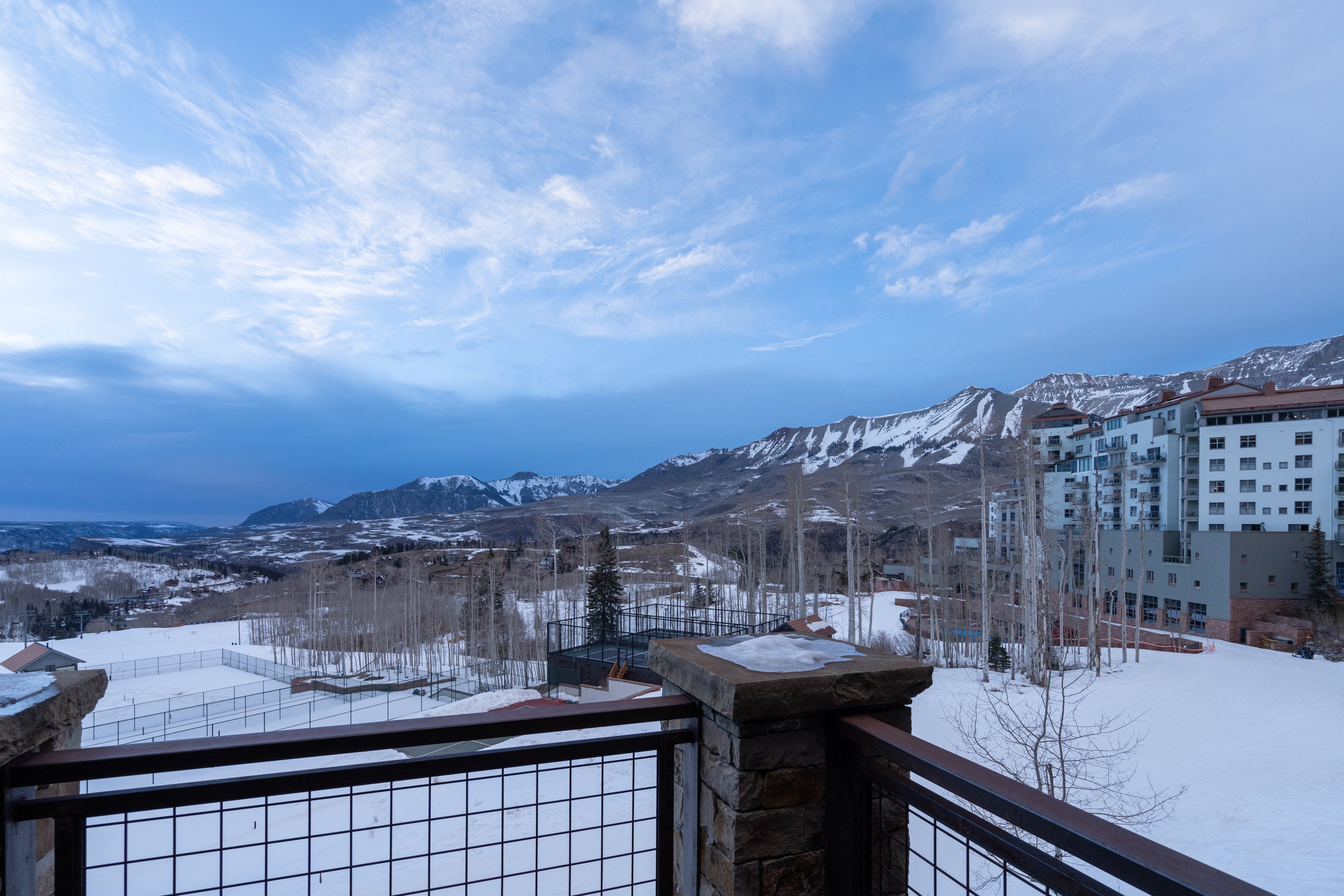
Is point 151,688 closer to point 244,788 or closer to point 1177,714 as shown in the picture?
point 244,788

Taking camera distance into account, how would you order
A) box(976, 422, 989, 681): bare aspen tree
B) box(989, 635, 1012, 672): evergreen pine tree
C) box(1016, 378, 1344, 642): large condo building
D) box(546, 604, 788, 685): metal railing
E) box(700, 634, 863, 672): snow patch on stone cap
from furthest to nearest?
box(1016, 378, 1344, 642): large condo building, box(989, 635, 1012, 672): evergreen pine tree, box(976, 422, 989, 681): bare aspen tree, box(546, 604, 788, 685): metal railing, box(700, 634, 863, 672): snow patch on stone cap

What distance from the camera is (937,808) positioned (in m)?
1.76

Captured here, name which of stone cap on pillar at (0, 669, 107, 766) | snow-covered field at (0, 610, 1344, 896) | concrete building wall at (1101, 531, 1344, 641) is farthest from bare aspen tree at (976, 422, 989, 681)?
stone cap on pillar at (0, 669, 107, 766)

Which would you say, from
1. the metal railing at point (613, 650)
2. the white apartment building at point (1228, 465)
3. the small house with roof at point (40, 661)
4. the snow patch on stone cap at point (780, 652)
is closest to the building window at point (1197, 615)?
the white apartment building at point (1228, 465)

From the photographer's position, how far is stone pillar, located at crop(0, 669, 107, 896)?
169cm

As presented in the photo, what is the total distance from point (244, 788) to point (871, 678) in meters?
2.00

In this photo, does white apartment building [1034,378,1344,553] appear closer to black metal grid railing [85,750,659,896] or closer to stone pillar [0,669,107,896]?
black metal grid railing [85,750,659,896]

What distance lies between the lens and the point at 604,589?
28.2m

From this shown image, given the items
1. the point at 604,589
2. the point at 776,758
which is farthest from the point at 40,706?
the point at 604,589

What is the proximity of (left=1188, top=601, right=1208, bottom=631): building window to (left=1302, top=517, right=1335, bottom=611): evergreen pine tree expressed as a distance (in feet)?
13.8

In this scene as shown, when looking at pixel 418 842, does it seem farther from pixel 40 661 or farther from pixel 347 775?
pixel 40 661

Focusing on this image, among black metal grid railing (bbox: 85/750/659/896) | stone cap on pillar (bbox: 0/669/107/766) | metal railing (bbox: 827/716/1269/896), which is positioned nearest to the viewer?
metal railing (bbox: 827/716/1269/896)

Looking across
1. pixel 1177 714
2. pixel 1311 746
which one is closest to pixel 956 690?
pixel 1177 714

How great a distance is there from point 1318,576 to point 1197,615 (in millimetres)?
5673
